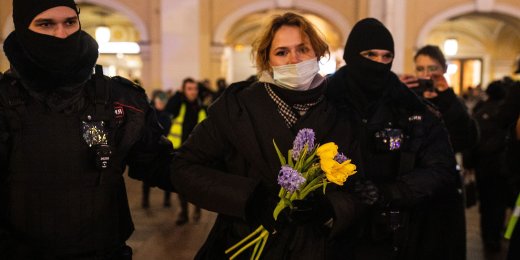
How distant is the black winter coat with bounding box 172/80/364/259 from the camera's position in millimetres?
2141

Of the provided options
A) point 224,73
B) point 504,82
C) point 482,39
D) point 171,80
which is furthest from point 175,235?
point 482,39

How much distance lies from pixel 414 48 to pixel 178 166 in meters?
14.2

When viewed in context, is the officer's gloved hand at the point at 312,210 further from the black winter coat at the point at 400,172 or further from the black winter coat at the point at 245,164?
the black winter coat at the point at 400,172

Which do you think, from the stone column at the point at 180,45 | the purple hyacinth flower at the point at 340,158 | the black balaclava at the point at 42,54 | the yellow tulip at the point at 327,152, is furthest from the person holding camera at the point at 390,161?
the stone column at the point at 180,45

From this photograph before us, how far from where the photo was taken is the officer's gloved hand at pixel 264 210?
2.04 m

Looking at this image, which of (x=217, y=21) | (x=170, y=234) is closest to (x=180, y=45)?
(x=217, y=21)

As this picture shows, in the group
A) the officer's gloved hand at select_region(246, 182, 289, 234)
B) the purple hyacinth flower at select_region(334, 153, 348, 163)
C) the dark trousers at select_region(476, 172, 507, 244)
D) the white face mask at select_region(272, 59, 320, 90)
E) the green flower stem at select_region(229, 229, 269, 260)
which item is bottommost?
the dark trousers at select_region(476, 172, 507, 244)

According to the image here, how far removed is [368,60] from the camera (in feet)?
9.26

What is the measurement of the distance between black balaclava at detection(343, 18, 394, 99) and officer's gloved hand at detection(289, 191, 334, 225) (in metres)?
0.86

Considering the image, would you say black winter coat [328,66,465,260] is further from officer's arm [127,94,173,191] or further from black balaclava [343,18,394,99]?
officer's arm [127,94,173,191]

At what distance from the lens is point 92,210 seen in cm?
210

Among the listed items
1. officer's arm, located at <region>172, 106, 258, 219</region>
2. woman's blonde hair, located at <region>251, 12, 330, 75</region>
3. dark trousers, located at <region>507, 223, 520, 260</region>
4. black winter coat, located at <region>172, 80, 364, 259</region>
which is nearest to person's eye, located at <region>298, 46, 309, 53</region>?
woman's blonde hair, located at <region>251, 12, 330, 75</region>

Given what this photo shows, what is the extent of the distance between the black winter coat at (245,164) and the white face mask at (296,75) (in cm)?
9

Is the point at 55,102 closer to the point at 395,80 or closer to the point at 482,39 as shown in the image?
the point at 395,80
